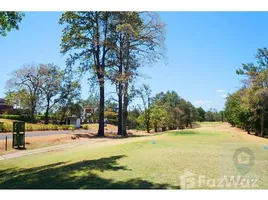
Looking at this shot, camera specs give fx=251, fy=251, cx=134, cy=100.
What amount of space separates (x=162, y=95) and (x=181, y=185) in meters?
Answer: 55.2

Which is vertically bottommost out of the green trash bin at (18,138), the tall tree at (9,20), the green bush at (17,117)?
the green trash bin at (18,138)

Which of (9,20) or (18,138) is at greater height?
(9,20)

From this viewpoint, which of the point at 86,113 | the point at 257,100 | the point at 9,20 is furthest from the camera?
the point at 86,113

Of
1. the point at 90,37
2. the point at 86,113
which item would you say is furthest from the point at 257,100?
the point at 86,113

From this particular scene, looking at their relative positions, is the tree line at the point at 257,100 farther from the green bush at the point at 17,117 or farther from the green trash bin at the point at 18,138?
the green bush at the point at 17,117

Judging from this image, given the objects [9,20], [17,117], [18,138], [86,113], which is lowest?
[18,138]

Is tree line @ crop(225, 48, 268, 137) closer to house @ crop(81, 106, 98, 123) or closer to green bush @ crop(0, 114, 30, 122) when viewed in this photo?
green bush @ crop(0, 114, 30, 122)

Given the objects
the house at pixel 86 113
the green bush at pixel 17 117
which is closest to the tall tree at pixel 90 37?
the green bush at pixel 17 117

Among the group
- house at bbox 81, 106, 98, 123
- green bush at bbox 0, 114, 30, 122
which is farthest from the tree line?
house at bbox 81, 106, 98, 123

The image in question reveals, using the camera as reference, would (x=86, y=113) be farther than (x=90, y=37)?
Yes

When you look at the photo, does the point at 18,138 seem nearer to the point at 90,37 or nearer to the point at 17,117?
the point at 90,37

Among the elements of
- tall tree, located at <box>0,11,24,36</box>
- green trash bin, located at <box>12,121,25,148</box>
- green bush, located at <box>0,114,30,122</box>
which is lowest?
green trash bin, located at <box>12,121,25,148</box>

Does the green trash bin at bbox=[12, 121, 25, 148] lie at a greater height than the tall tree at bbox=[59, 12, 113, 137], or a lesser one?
lesser

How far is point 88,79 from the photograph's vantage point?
76.6 feet
